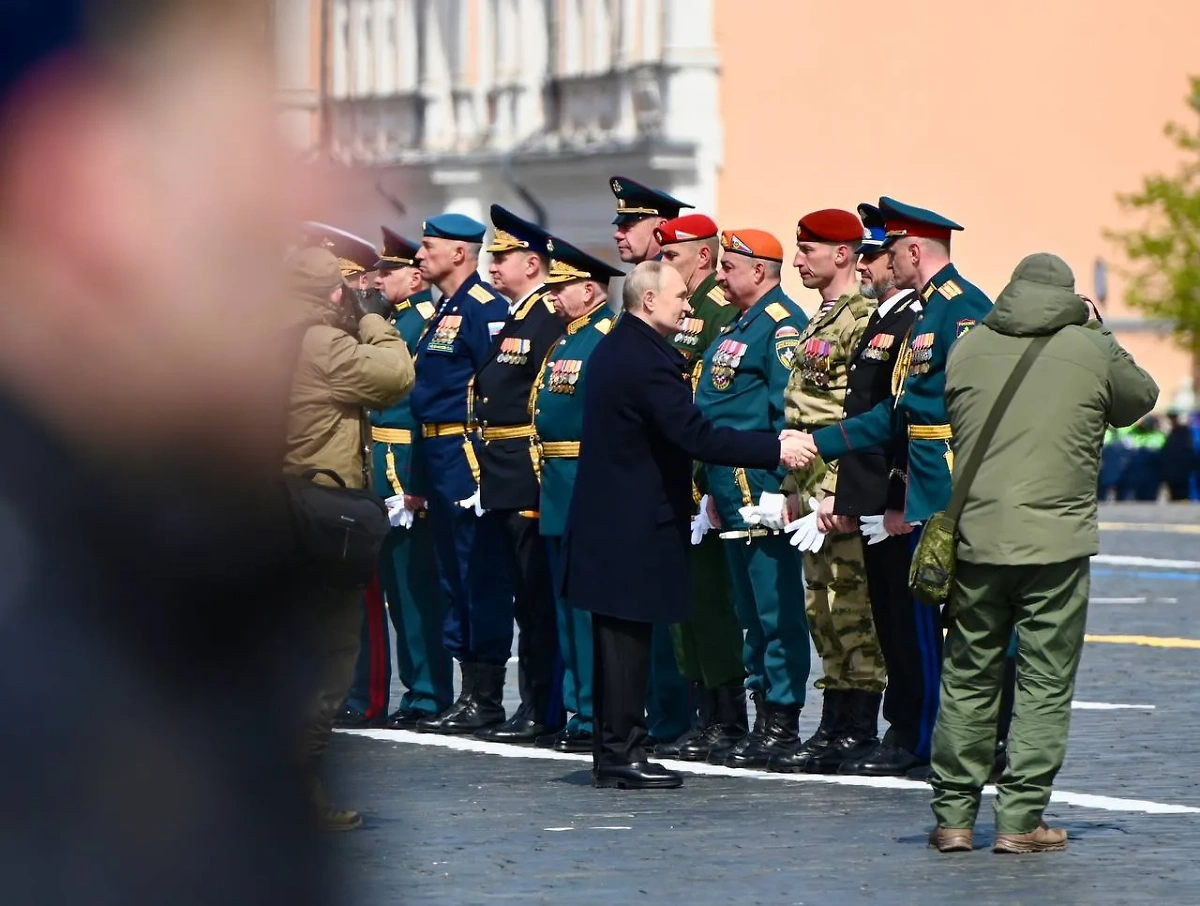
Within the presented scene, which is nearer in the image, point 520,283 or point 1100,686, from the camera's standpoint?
point 520,283

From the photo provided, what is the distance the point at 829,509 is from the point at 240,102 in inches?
309

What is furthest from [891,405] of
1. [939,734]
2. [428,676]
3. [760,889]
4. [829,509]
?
[428,676]

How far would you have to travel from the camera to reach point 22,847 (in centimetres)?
171

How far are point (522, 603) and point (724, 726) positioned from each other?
1.33 m

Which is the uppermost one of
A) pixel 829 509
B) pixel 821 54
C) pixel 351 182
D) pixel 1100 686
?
pixel 821 54

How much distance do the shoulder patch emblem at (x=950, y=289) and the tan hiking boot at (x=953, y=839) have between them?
206cm

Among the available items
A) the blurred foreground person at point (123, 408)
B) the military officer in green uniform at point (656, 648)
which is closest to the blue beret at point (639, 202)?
the military officer in green uniform at point (656, 648)

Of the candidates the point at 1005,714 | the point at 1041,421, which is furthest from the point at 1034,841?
the point at 1005,714

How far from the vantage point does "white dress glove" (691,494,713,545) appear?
33.6ft

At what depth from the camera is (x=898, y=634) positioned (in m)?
9.49

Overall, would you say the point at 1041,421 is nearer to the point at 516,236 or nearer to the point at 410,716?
the point at 516,236

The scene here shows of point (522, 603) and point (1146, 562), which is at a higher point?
point (522, 603)

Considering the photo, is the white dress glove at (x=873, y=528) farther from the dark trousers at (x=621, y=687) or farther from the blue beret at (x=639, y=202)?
the blue beret at (x=639, y=202)

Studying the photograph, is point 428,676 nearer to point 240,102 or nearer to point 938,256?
point 938,256
